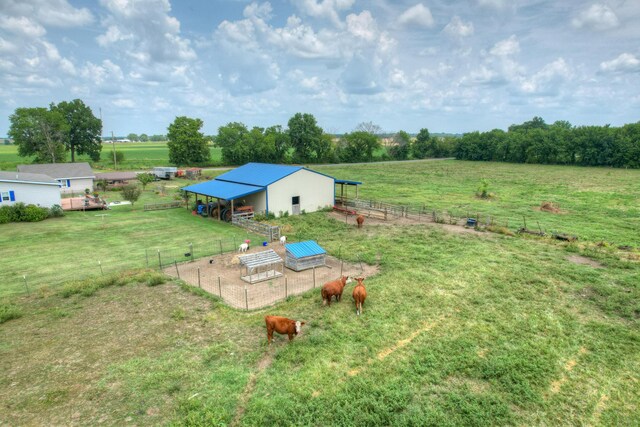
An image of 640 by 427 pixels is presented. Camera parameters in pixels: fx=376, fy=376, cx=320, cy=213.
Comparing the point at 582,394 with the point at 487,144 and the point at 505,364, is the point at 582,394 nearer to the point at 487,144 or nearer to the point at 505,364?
the point at 505,364

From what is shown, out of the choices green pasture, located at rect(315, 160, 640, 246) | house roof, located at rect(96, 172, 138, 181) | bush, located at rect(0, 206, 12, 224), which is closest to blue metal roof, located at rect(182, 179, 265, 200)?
bush, located at rect(0, 206, 12, 224)

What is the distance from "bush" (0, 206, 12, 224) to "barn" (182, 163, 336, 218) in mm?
12203

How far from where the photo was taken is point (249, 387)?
866cm

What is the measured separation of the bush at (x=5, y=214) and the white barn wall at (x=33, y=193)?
6.51ft

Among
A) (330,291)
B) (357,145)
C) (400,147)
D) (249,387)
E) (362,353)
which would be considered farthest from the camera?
(400,147)

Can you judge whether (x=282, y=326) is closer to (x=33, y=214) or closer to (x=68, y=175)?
(x=33, y=214)

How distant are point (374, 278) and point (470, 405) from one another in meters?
7.69

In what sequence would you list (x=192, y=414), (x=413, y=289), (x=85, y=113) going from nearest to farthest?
(x=192, y=414), (x=413, y=289), (x=85, y=113)

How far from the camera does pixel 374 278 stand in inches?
612

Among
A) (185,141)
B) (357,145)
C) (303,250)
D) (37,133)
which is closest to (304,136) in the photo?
(357,145)

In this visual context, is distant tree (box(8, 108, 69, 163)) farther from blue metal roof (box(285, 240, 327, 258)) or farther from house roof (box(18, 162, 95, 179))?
blue metal roof (box(285, 240, 327, 258))

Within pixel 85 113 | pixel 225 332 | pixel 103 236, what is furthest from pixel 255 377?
pixel 85 113

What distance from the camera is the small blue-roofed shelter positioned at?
16.8 m

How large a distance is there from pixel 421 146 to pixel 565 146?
33.8 meters
